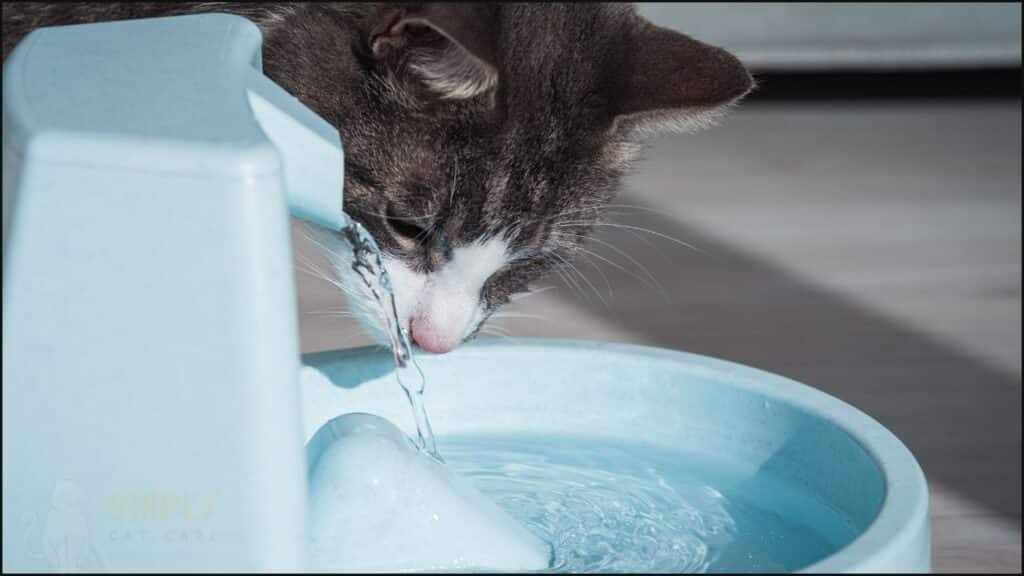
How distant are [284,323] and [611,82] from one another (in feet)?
2.00

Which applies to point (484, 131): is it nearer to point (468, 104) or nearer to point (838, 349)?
point (468, 104)

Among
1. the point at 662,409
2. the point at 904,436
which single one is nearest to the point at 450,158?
the point at 662,409

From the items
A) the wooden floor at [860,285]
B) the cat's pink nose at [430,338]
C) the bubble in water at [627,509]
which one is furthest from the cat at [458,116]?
the wooden floor at [860,285]

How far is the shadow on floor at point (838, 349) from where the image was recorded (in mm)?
1546

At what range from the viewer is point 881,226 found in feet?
8.49

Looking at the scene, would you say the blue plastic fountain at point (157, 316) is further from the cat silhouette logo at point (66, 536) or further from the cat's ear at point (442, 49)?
the cat's ear at point (442, 49)

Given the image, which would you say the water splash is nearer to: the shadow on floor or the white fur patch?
the white fur patch

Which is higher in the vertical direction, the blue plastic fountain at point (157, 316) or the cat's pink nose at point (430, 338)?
the blue plastic fountain at point (157, 316)

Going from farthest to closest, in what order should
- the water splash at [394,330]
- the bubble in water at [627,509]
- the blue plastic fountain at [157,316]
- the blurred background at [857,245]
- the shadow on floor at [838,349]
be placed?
the blurred background at [857,245], the shadow on floor at [838,349], the water splash at [394,330], the bubble in water at [627,509], the blue plastic fountain at [157,316]

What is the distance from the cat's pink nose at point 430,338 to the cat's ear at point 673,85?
0.24 metres

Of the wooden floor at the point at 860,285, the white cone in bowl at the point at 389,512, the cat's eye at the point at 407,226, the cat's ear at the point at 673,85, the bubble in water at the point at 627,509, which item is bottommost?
the wooden floor at the point at 860,285

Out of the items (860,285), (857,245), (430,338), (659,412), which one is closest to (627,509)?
(659,412)

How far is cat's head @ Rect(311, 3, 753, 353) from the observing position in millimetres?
1096

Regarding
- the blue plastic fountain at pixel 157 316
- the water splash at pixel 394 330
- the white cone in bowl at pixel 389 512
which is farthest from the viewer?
the water splash at pixel 394 330
